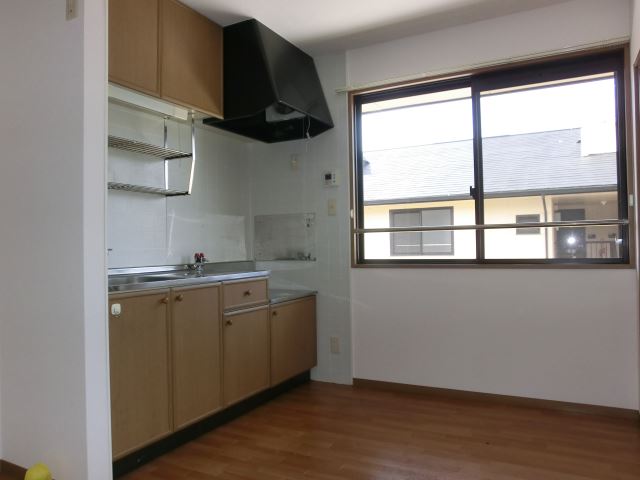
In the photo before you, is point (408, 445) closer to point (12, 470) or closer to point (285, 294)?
point (285, 294)

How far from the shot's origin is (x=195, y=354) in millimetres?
2377

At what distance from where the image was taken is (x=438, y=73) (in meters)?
3.07

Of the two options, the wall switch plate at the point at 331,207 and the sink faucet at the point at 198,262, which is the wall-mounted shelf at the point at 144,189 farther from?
the wall switch plate at the point at 331,207

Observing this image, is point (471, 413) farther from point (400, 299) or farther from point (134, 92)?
point (134, 92)

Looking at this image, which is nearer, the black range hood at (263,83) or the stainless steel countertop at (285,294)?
the black range hood at (263,83)

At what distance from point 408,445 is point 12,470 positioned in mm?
1819

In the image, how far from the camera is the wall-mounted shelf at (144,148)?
247 cm

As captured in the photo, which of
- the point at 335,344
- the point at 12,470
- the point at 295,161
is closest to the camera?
the point at 12,470

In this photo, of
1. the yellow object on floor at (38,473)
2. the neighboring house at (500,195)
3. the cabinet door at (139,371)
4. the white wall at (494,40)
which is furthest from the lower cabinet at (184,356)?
the white wall at (494,40)

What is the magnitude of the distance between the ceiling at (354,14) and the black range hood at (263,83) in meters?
0.10

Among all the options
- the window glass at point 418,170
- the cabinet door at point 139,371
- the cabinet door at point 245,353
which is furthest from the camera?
the window glass at point 418,170

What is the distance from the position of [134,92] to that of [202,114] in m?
0.52

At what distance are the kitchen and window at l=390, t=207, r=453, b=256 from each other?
0.18m

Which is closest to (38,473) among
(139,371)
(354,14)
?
(139,371)
